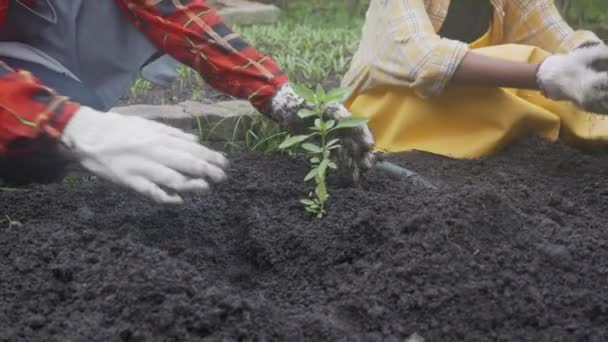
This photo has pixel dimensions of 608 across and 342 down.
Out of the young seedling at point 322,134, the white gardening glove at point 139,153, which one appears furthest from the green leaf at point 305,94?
the white gardening glove at point 139,153

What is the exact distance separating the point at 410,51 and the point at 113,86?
86cm

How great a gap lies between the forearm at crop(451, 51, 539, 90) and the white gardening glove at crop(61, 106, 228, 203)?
0.93 m

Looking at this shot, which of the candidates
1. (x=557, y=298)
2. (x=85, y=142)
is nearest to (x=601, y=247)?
(x=557, y=298)

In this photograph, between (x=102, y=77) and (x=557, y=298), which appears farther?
(x=102, y=77)

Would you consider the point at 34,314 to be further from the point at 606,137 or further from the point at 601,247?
the point at 606,137

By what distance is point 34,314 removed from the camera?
1325mm

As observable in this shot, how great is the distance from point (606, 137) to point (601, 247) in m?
0.81

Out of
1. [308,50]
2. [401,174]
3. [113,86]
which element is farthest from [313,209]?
[308,50]

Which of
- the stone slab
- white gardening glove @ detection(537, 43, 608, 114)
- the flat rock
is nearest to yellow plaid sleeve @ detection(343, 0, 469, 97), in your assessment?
white gardening glove @ detection(537, 43, 608, 114)

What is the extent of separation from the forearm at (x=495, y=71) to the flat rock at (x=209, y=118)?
29.1 inches

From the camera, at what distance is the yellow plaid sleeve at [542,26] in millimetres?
2404

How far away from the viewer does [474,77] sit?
6.95 ft

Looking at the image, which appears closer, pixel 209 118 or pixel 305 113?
pixel 305 113

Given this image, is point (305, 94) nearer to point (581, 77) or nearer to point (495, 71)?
point (495, 71)
